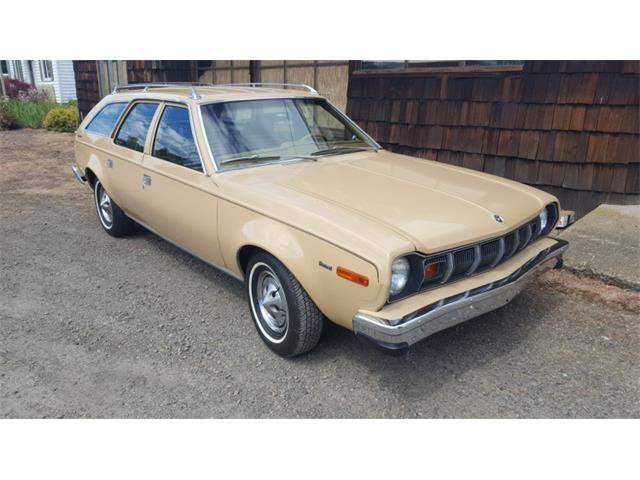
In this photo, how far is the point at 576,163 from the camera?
17.9 feet

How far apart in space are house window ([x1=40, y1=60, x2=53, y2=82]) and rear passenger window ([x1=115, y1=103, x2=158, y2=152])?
20742mm

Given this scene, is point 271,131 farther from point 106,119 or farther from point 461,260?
point 106,119

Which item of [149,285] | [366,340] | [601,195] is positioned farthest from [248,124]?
[601,195]

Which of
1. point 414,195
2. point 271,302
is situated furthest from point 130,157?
point 414,195

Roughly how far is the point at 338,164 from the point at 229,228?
102cm

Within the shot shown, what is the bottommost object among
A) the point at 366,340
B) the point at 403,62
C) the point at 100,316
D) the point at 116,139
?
the point at 100,316

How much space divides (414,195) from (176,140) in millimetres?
1995

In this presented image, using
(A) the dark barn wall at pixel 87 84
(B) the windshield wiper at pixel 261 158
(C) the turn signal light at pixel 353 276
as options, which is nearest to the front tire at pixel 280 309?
(C) the turn signal light at pixel 353 276

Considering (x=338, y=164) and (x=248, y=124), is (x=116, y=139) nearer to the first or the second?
(x=248, y=124)

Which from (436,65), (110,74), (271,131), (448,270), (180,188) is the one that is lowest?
(448,270)

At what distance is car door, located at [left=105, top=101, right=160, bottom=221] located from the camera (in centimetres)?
442

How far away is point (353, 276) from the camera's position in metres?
2.58

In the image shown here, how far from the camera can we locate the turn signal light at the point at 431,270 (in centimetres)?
269

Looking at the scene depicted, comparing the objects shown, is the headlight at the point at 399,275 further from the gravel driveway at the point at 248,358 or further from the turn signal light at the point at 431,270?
the gravel driveway at the point at 248,358
